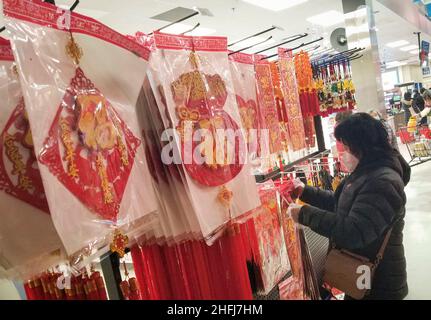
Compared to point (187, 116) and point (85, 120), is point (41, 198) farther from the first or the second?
point (187, 116)

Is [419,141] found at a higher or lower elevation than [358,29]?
lower

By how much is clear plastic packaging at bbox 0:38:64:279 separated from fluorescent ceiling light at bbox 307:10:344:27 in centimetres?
601

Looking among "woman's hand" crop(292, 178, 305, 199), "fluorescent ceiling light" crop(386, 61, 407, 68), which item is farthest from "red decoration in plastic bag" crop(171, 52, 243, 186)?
"fluorescent ceiling light" crop(386, 61, 407, 68)

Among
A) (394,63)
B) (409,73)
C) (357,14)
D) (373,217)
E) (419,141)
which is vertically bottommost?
(419,141)

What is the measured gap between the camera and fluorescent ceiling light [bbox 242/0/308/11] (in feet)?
15.3

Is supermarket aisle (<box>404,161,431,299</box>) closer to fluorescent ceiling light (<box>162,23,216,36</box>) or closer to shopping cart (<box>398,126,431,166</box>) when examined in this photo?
shopping cart (<box>398,126,431,166</box>)

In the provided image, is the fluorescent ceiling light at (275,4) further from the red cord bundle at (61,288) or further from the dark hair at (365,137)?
the red cord bundle at (61,288)

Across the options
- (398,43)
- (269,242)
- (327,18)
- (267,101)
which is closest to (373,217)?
(269,242)

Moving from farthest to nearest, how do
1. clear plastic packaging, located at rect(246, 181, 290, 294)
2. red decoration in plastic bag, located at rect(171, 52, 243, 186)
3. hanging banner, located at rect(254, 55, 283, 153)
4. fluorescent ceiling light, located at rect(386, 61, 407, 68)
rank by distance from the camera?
fluorescent ceiling light, located at rect(386, 61, 407, 68), hanging banner, located at rect(254, 55, 283, 153), clear plastic packaging, located at rect(246, 181, 290, 294), red decoration in plastic bag, located at rect(171, 52, 243, 186)

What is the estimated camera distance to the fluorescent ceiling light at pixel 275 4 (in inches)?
184

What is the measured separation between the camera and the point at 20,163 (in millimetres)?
560

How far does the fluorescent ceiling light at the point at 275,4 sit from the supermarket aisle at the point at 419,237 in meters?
3.21

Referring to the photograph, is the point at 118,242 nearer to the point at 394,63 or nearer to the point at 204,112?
the point at 204,112

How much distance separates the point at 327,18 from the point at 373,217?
558 cm
